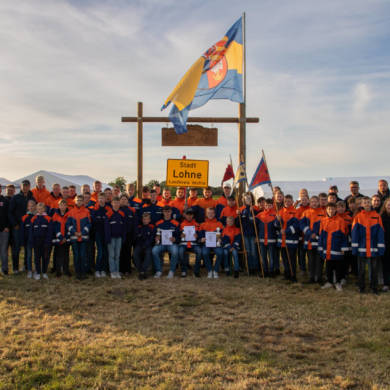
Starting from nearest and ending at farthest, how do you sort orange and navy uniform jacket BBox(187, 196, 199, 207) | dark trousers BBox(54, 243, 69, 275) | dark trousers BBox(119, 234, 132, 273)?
dark trousers BBox(54, 243, 69, 275)
dark trousers BBox(119, 234, 132, 273)
orange and navy uniform jacket BBox(187, 196, 199, 207)

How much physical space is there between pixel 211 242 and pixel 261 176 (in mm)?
2010

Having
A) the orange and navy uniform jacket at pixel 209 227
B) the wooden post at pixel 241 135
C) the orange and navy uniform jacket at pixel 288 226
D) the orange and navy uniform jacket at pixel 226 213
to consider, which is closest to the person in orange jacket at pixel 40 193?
the orange and navy uniform jacket at pixel 209 227

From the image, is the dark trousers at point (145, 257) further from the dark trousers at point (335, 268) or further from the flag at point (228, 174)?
the dark trousers at point (335, 268)

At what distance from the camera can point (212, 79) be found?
9578mm

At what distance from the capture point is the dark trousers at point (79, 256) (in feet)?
28.3

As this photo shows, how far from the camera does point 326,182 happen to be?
2072 centimetres

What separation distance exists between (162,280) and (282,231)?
2933mm

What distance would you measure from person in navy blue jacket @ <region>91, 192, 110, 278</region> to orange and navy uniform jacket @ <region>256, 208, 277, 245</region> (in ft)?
12.0

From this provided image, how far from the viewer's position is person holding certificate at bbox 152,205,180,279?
903 cm

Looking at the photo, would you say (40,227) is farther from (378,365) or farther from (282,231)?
(378,365)

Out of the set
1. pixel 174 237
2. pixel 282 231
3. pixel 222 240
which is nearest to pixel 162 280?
pixel 174 237

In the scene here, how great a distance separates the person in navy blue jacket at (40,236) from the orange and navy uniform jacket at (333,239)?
594 centimetres

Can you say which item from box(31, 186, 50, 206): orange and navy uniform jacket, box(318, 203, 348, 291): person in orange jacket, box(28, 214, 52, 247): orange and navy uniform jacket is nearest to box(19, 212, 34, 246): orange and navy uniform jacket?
box(28, 214, 52, 247): orange and navy uniform jacket

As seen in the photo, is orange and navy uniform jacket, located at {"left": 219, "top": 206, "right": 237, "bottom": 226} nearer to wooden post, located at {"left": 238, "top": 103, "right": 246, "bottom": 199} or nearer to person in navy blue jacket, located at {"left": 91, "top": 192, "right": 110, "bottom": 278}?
wooden post, located at {"left": 238, "top": 103, "right": 246, "bottom": 199}
